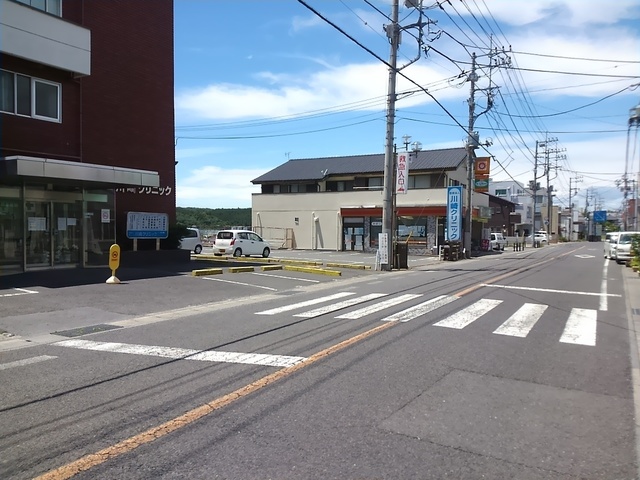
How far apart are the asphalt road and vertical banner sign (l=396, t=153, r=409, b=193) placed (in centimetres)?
1284

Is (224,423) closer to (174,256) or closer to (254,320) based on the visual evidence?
(254,320)

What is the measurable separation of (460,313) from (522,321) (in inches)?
49.2

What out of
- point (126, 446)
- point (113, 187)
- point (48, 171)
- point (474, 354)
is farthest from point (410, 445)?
point (113, 187)

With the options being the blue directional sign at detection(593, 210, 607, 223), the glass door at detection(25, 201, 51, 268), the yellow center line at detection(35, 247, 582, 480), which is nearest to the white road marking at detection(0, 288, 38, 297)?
the glass door at detection(25, 201, 51, 268)

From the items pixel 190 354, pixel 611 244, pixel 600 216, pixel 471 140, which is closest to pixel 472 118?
pixel 471 140

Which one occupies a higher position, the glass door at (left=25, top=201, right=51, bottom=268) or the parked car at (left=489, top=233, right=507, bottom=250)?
the glass door at (left=25, top=201, right=51, bottom=268)

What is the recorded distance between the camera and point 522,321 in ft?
32.7

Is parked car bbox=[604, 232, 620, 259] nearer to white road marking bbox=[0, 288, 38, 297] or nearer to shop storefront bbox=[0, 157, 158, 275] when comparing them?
shop storefront bbox=[0, 157, 158, 275]

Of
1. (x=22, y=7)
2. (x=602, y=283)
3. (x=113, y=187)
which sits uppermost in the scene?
(x=22, y=7)

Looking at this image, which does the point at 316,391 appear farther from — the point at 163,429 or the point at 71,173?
the point at 71,173

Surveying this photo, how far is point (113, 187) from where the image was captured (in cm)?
1833

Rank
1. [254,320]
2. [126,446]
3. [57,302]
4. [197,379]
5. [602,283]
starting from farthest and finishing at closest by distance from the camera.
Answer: [602,283]
[57,302]
[254,320]
[197,379]
[126,446]

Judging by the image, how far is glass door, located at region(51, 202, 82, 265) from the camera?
16844 mm

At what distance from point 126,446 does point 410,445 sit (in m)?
2.33
